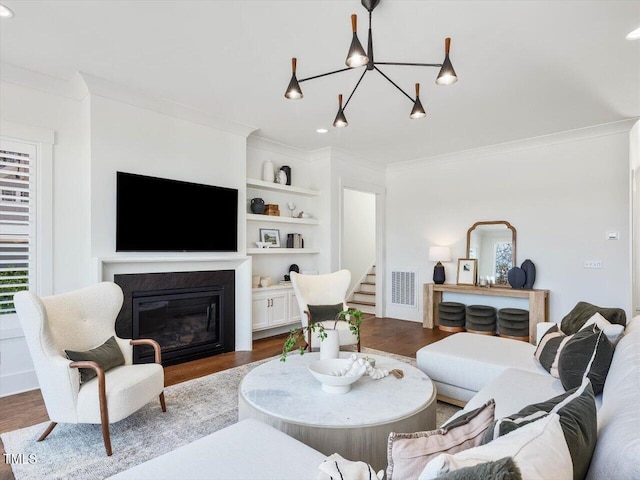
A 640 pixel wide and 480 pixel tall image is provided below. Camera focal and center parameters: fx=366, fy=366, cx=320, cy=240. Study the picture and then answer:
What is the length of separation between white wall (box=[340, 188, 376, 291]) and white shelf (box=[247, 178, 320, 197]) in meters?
2.18

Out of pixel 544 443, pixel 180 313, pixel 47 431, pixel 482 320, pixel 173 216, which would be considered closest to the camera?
pixel 544 443

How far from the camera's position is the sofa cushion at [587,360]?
1.82m

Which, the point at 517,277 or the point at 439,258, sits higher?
the point at 439,258

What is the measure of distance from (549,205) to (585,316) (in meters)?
2.95

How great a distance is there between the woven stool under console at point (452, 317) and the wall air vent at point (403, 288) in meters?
0.72

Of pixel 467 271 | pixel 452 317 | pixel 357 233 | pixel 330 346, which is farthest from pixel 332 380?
pixel 357 233

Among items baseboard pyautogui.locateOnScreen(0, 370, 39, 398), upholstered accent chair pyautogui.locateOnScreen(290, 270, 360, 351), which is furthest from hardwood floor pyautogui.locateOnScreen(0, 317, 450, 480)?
upholstered accent chair pyautogui.locateOnScreen(290, 270, 360, 351)

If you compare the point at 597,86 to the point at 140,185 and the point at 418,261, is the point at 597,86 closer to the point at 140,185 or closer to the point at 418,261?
the point at 418,261

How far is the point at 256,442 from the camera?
1520 mm

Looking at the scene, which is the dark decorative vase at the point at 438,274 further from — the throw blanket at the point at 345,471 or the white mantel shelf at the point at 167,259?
the throw blanket at the point at 345,471

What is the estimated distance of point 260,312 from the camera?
4.91 metres

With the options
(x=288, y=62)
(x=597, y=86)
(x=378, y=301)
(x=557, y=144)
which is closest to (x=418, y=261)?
(x=378, y=301)

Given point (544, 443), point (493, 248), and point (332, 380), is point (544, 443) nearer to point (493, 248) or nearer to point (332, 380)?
point (332, 380)

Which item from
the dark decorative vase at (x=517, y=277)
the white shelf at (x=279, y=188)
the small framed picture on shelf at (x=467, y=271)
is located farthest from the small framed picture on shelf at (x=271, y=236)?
the dark decorative vase at (x=517, y=277)
